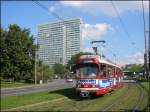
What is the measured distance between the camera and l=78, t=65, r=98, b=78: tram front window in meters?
28.8

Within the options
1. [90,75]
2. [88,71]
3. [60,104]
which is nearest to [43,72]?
[88,71]

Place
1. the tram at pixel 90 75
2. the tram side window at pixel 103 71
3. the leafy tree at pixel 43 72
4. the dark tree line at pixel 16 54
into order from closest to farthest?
the tram at pixel 90 75, the tram side window at pixel 103 71, the dark tree line at pixel 16 54, the leafy tree at pixel 43 72

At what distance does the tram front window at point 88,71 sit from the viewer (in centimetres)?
2883

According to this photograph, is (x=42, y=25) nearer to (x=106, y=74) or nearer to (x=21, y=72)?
(x=106, y=74)

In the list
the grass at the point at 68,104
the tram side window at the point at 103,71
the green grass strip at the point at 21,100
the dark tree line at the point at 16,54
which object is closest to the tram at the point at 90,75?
the tram side window at the point at 103,71

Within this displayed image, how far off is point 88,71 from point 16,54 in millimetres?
61554

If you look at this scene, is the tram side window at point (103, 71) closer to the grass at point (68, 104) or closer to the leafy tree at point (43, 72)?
the grass at point (68, 104)

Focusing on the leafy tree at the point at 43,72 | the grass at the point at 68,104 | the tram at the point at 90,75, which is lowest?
the grass at the point at 68,104

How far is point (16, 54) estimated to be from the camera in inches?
3504

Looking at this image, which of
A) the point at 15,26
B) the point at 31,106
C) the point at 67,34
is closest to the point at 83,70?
the point at 67,34

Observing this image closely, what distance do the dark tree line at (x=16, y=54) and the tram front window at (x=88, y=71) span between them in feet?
196

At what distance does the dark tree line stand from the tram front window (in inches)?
2353

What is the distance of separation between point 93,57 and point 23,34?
215 ft

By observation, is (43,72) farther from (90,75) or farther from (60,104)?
(60,104)
